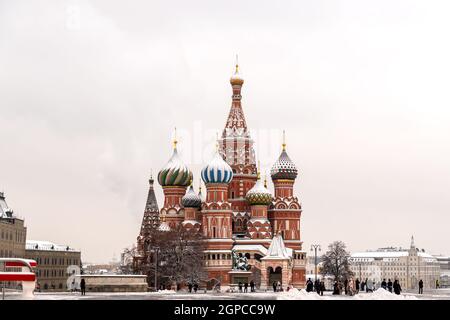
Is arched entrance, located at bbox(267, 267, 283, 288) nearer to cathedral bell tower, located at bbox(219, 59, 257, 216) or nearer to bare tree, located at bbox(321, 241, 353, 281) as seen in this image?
cathedral bell tower, located at bbox(219, 59, 257, 216)

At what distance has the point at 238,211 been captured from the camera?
9044 centimetres

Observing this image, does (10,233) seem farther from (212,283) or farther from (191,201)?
(212,283)

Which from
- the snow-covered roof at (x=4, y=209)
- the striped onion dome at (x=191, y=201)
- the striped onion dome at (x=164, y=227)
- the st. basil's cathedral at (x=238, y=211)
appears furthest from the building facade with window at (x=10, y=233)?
the striped onion dome at (x=191, y=201)

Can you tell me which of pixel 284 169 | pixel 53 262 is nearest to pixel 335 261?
pixel 284 169

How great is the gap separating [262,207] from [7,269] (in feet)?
176

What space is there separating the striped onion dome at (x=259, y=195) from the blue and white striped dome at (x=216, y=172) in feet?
14.0

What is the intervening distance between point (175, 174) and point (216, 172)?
7110 millimetres

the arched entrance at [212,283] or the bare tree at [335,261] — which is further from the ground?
the bare tree at [335,261]

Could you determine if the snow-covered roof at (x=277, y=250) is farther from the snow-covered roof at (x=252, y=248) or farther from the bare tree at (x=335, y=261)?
the bare tree at (x=335, y=261)

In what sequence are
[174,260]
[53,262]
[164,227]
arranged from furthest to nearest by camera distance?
1. [53,262]
2. [164,227]
3. [174,260]

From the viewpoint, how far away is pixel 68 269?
128 meters

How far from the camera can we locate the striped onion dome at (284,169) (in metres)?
92.0
